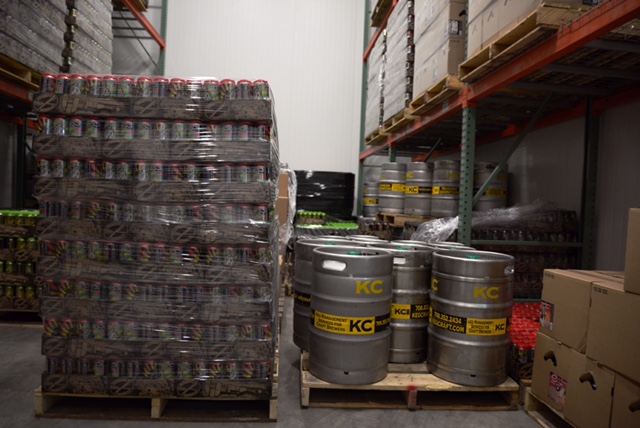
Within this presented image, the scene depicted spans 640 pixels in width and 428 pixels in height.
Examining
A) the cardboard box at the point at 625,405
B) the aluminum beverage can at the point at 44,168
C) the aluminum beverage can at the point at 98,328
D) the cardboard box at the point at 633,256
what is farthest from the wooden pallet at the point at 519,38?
A: the aluminum beverage can at the point at 98,328

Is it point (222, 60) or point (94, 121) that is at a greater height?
point (222, 60)

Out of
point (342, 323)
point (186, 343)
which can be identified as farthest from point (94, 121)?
point (342, 323)

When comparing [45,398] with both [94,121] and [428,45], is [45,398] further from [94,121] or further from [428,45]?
[428,45]

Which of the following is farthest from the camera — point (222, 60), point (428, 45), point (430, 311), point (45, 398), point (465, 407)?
point (222, 60)

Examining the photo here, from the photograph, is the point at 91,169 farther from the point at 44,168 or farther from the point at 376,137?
the point at 376,137

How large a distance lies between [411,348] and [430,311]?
31 cm

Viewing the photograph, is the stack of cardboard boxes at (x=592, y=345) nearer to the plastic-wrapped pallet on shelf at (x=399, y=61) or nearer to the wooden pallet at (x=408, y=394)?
the wooden pallet at (x=408, y=394)

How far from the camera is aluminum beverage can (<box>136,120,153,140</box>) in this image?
2586 mm

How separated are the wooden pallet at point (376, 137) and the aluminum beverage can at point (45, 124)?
4979 mm

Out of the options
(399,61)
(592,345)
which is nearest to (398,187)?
(399,61)

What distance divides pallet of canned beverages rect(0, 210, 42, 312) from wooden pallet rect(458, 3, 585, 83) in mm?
4308

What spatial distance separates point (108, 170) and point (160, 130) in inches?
15.5

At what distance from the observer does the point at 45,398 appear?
8.43 ft

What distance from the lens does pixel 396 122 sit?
19.6 feet
